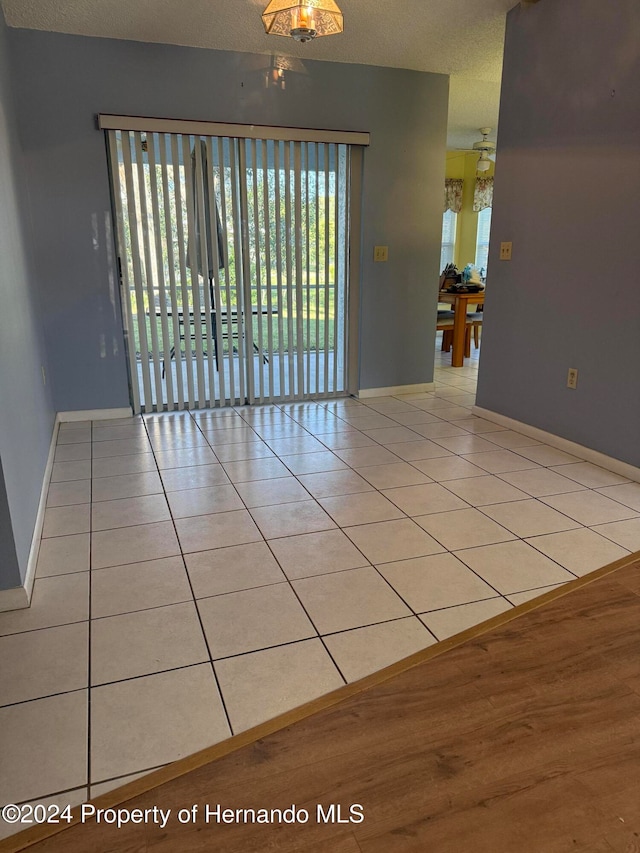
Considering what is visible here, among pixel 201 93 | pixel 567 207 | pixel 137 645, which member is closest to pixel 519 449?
pixel 567 207

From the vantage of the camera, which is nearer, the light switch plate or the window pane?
the light switch plate

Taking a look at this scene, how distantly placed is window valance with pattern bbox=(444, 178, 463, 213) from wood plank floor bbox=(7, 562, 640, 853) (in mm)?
8335

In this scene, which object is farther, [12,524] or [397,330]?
[397,330]

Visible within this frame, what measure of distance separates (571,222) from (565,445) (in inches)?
50.0

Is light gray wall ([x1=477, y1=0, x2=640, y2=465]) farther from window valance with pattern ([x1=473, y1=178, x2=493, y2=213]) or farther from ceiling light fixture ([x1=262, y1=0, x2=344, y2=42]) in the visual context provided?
window valance with pattern ([x1=473, y1=178, x2=493, y2=213])

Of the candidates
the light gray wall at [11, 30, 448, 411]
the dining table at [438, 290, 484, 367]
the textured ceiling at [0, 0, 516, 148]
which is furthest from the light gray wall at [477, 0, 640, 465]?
the dining table at [438, 290, 484, 367]

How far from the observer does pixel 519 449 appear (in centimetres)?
354

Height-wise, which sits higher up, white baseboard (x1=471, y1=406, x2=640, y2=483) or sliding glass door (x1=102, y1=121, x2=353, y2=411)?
sliding glass door (x1=102, y1=121, x2=353, y2=411)

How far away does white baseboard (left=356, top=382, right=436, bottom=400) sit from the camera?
4781 millimetres

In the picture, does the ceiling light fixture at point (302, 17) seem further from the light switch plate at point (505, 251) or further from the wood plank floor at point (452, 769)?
the wood plank floor at point (452, 769)

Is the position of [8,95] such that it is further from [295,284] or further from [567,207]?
[567,207]

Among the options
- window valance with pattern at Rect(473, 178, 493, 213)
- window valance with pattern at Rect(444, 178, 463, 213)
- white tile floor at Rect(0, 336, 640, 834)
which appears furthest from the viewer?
window valance with pattern at Rect(444, 178, 463, 213)

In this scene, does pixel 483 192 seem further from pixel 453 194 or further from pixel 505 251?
pixel 505 251

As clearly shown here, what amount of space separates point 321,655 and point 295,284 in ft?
10.6
